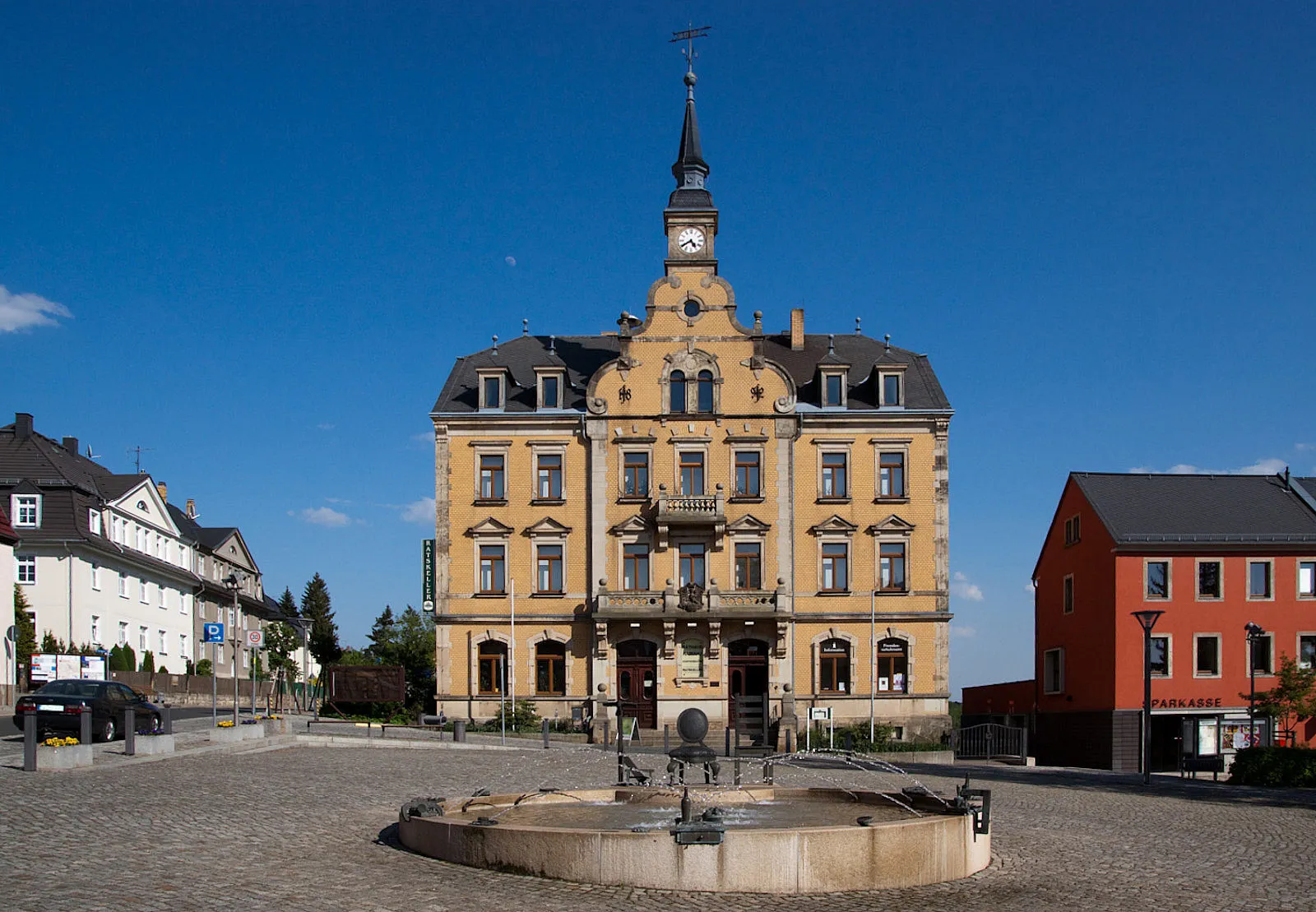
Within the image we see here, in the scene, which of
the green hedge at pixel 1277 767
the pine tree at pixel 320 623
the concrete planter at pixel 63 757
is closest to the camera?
the concrete planter at pixel 63 757

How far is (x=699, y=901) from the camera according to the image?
12.9 meters

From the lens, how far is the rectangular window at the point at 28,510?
56.8 metres

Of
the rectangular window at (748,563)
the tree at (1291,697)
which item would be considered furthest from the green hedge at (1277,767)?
the rectangular window at (748,563)

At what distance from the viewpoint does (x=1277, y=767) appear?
31.2 m

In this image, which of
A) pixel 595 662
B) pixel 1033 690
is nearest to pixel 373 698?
pixel 595 662

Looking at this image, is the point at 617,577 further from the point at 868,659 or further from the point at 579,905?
the point at 579,905

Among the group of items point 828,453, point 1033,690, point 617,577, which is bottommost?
point 1033,690

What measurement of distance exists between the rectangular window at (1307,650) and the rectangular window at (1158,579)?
5326 mm

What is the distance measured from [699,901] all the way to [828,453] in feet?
133

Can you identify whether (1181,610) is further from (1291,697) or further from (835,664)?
(835,664)

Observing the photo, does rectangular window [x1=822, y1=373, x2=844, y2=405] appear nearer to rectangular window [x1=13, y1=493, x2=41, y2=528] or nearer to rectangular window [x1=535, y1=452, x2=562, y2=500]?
rectangular window [x1=535, y1=452, x2=562, y2=500]

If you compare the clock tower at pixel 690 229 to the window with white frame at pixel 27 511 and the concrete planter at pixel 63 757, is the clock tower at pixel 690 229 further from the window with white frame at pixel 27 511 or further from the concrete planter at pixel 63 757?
the concrete planter at pixel 63 757

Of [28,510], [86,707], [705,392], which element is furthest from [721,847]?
[28,510]

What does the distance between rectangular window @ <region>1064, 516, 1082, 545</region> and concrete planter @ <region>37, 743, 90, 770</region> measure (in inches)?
1525
